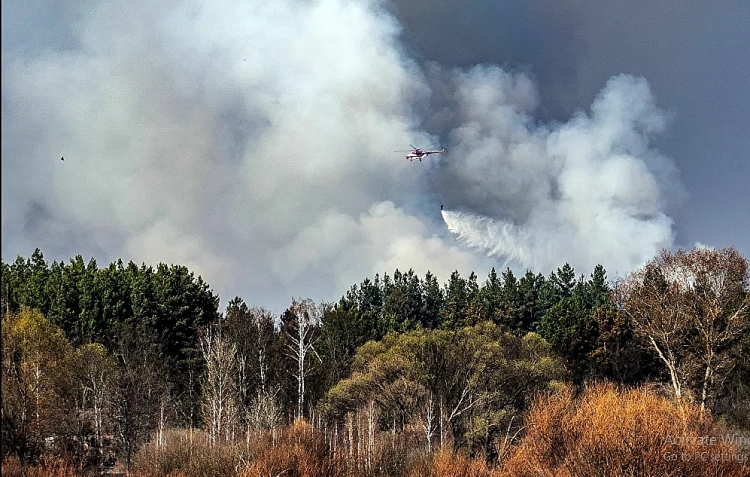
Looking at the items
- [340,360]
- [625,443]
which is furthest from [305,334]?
[625,443]

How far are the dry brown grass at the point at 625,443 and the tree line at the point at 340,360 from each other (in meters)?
11.0

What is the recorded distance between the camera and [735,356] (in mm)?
60156

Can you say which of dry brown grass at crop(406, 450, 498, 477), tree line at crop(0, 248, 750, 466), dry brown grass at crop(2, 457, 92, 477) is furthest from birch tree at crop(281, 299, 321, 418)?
dry brown grass at crop(2, 457, 92, 477)

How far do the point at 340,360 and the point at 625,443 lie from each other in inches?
1953

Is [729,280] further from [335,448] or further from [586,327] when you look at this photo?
[335,448]

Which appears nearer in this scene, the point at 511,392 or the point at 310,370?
the point at 511,392

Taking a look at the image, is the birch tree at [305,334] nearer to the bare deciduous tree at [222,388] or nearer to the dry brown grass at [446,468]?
the bare deciduous tree at [222,388]

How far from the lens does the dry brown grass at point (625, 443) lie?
3275 centimetres

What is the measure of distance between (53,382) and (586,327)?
6359 cm

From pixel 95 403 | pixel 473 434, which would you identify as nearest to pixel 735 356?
pixel 473 434

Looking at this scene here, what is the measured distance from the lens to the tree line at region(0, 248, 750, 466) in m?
54.9

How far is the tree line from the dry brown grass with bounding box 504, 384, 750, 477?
11.0 meters

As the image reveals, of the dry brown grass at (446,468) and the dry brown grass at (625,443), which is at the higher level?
the dry brown grass at (625,443)

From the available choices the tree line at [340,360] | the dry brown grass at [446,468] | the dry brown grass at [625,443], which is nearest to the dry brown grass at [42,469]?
the tree line at [340,360]
